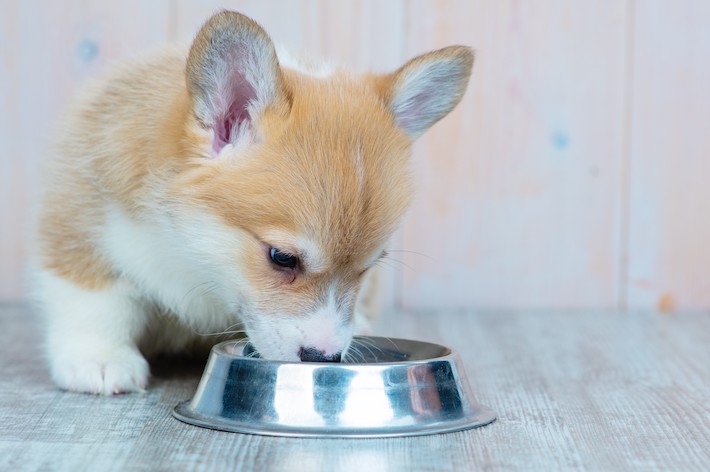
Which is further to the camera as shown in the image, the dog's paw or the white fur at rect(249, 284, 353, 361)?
the dog's paw

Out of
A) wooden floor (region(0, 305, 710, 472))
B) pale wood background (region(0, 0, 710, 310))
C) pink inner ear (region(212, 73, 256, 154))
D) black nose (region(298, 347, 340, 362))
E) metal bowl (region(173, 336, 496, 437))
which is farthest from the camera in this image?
pale wood background (region(0, 0, 710, 310))

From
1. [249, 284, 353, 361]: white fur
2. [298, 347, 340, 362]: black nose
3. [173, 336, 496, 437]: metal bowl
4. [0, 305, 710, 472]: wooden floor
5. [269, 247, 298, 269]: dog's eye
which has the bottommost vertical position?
[0, 305, 710, 472]: wooden floor

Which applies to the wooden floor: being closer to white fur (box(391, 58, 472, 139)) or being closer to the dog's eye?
the dog's eye

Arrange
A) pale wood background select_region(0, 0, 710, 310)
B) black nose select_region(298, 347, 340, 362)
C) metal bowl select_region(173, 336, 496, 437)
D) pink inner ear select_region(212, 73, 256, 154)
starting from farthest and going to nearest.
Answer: pale wood background select_region(0, 0, 710, 310) < pink inner ear select_region(212, 73, 256, 154) < black nose select_region(298, 347, 340, 362) < metal bowl select_region(173, 336, 496, 437)

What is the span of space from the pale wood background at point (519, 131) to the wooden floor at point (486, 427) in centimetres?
68

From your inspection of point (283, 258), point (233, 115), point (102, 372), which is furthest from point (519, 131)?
point (102, 372)

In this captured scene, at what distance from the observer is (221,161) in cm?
217

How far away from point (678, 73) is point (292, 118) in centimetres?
203

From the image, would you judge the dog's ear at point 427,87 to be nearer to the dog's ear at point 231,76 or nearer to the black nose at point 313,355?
the dog's ear at point 231,76

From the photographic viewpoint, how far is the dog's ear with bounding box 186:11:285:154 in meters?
2.04

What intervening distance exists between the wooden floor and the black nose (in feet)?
0.72

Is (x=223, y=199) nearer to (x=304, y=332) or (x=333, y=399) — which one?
(x=304, y=332)

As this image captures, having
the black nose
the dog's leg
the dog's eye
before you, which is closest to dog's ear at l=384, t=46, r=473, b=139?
the dog's eye

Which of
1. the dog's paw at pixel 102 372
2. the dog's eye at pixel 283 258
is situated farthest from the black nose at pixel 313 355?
the dog's paw at pixel 102 372
